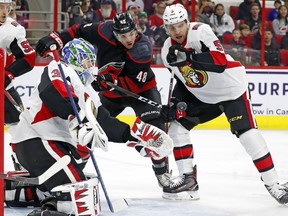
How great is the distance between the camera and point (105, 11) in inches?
331

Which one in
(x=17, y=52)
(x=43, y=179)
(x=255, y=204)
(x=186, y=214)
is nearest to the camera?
(x=43, y=179)

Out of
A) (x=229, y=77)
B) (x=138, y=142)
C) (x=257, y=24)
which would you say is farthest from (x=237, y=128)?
(x=257, y=24)

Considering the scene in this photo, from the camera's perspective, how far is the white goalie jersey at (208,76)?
4.55 meters

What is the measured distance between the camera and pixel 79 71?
3.89m

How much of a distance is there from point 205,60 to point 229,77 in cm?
23

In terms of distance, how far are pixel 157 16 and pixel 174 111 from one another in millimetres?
3939

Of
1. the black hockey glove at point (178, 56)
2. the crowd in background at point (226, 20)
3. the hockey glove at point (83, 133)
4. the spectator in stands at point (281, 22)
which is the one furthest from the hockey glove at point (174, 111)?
the spectator in stands at point (281, 22)

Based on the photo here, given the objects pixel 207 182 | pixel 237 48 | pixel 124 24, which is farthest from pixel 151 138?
pixel 237 48

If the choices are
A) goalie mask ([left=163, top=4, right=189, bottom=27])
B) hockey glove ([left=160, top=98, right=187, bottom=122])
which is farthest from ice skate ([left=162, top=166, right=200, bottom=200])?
goalie mask ([left=163, top=4, right=189, bottom=27])

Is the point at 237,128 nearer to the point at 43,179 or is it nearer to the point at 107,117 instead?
the point at 107,117

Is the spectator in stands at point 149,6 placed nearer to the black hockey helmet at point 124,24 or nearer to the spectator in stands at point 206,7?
the spectator in stands at point 206,7

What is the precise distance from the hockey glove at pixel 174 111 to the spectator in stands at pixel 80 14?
3720 millimetres

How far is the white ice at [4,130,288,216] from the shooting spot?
438 cm

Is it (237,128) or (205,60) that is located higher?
(205,60)
